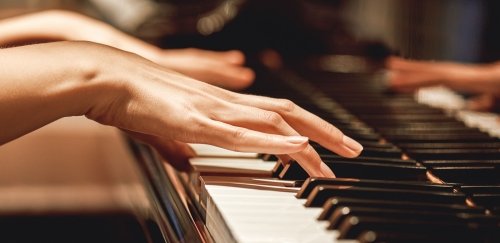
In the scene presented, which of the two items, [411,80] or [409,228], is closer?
[409,228]

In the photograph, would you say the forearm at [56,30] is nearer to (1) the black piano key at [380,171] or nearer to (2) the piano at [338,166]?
(2) the piano at [338,166]

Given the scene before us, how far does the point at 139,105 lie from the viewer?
3.84 feet

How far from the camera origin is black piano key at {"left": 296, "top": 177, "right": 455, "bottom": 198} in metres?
Result: 1.08

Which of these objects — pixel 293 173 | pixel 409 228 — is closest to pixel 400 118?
pixel 293 173

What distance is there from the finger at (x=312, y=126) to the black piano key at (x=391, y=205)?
204 mm

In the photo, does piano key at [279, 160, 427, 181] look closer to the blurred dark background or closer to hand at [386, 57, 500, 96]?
hand at [386, 57, 500, 96]

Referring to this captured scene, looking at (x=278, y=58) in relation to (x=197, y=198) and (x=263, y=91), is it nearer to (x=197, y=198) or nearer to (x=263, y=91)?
(x=263, y=91)

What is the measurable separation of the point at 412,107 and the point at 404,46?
2.61ft

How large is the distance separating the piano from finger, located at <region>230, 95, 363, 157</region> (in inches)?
1.7

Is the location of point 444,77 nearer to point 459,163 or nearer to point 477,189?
point 459,163

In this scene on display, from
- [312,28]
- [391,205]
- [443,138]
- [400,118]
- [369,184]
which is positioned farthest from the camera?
[312,28]

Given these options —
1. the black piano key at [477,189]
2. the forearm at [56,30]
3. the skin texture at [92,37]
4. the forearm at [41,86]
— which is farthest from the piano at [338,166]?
the forearm at [56,30]

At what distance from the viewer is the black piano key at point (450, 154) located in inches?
53.4

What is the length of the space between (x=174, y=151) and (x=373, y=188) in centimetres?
49
